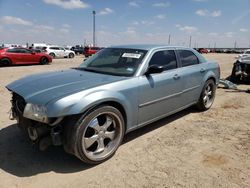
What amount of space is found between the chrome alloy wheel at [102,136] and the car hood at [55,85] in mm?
488

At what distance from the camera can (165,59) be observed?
15.6 ft

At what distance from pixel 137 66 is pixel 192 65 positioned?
183cm

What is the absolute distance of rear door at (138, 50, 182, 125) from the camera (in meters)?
4.06

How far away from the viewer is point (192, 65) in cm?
548

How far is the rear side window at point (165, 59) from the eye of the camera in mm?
4481

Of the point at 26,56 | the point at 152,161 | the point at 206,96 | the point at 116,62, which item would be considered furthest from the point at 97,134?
the point at 26,56

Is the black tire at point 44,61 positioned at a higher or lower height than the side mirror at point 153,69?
lower

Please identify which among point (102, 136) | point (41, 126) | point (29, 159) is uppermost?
point (41, 126)

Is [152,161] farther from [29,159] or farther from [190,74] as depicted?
[190,74]

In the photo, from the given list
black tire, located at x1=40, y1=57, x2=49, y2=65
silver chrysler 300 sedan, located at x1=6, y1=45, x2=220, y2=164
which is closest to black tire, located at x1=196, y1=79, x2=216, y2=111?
silver chrysler 300 sedan, located at x1=6, y1=45, x2=220, y2=164

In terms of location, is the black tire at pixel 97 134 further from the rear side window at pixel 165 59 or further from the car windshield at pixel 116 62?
the rear side window at pixel 165 59

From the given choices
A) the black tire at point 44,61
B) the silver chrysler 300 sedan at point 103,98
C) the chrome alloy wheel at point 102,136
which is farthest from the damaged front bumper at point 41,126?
the black tire at point 44,61

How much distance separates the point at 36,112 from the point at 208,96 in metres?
4.44

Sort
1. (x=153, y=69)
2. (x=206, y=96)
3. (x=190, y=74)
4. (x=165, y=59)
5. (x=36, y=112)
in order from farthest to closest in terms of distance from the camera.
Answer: (x=206, y=96), (x=190, y=74), (x=165, y=59), (x=153, y=69), (x=36, y=112)
